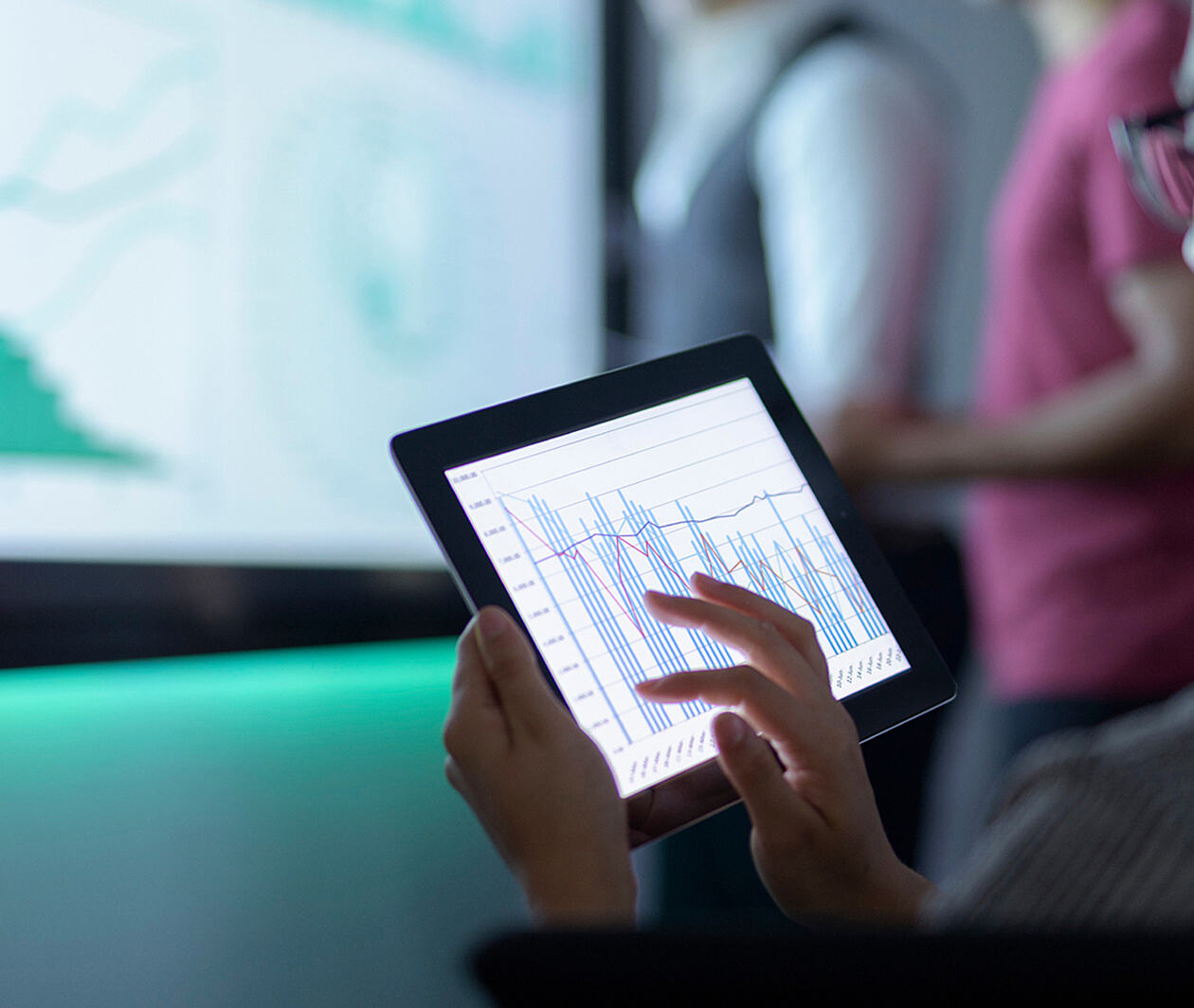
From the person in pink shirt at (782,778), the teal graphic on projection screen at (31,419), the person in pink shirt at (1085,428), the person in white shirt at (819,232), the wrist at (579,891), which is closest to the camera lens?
the person in pink shirt at (782,778)

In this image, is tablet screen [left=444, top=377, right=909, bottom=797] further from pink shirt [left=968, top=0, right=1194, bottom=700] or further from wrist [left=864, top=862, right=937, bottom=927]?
pink shirt [left=968, top=0, right=1194, bottom=700]

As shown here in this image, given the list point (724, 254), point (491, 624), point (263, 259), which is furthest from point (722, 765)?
point (724, 254)

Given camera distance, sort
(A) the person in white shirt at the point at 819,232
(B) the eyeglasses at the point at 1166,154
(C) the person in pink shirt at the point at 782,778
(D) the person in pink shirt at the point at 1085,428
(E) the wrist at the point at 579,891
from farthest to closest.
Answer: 1. (A) the person in white shirt at the point at 819,232
2. (D) the person in pink shirt at the point at 1085,428
3. (B) the eyeglasses at the point at 1166,154
4. (E) the wrist at the point at 579,891
5. (C) the person in pink shirt at the point at 782,778

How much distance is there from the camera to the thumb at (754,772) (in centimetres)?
47

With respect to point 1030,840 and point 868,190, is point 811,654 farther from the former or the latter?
point 868,190

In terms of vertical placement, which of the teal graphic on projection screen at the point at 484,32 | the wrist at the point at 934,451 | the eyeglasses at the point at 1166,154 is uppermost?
the teal graphic on projection screen at the point at 484,32

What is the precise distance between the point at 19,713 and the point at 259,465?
0.32 metres

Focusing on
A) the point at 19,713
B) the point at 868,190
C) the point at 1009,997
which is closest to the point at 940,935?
the point at 1009,997

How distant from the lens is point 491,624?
45cm

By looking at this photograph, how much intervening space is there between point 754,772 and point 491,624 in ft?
0.42

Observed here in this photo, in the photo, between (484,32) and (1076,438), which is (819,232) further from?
(484,32)

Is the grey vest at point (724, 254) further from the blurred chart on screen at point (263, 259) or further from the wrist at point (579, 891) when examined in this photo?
the wrist at point (579, 891)

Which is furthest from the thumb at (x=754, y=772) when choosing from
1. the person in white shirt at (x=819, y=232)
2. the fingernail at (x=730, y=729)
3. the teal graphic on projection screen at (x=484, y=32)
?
the teal graphic on projection screen at (x=484, y=32)

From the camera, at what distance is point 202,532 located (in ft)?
3.48
